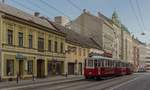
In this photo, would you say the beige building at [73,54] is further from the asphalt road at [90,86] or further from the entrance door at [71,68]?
the asphalt road at [90,86]

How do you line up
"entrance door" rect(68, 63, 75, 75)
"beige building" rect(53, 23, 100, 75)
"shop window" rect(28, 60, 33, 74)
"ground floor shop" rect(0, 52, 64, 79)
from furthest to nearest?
"entrance door" rect(68, 63, 75, 75), "beige building" rect(53, 23, 100, 75), "shop window" rect(28, 60, 33, 74), "ground floor shop" rect(0, 52, 64, 79)

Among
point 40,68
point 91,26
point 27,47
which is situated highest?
point 91,26

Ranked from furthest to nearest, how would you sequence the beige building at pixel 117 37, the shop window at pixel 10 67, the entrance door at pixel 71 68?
the beige building at pixel 117 37 < the entrance door at pixel 71 68 < the shop window at pixel 10 67

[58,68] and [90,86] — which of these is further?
[58,68]

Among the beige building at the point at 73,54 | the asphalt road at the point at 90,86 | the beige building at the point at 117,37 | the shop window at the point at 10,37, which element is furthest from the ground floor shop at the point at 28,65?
the beige building at the point at 117,37

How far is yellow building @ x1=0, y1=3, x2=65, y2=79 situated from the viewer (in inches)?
1767

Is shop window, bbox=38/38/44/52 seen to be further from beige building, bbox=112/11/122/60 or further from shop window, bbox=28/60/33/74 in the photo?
beige building, bbox=112/11/122/60

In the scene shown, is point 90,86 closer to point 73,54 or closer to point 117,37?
point 73,54

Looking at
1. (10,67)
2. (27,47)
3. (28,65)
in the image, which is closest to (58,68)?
(28,65)

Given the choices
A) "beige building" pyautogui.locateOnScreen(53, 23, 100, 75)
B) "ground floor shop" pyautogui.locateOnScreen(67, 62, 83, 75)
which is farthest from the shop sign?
"ground floor shop" pyautogui.locateOnScreen(67, 62, 83, 75)

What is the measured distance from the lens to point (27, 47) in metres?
50.5

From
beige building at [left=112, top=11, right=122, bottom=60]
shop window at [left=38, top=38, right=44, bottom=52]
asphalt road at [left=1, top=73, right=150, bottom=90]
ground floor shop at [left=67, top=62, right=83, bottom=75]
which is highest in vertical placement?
beige building at [left=112, top=11, right=122, bottom=60]

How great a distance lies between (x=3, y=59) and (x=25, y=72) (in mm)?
5843

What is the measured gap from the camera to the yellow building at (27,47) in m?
44.9
